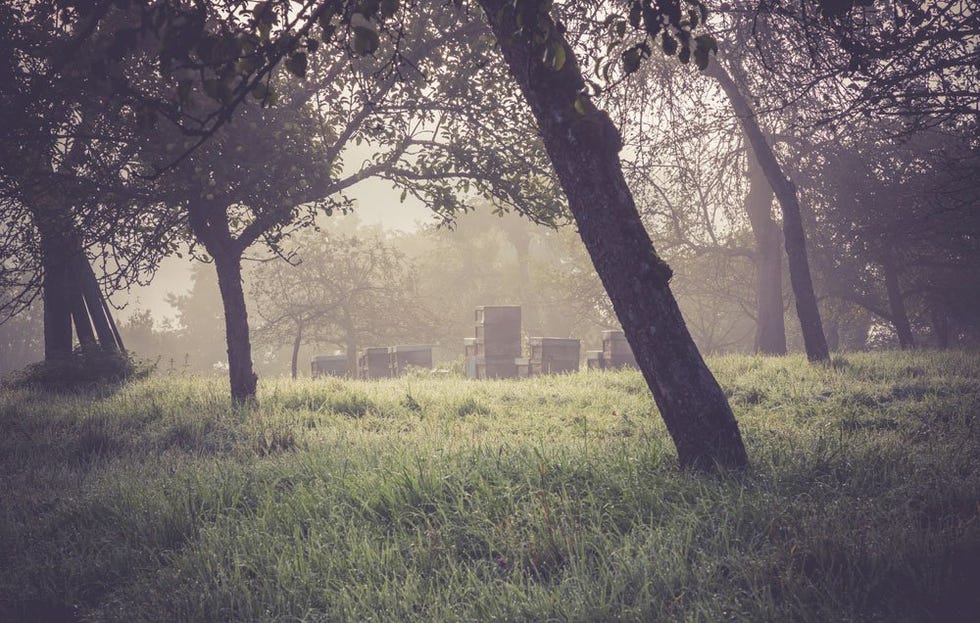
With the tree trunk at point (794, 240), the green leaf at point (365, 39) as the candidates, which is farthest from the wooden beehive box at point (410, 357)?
the green leaf at point (365, 39)

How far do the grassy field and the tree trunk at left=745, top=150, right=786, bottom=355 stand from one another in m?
13.8

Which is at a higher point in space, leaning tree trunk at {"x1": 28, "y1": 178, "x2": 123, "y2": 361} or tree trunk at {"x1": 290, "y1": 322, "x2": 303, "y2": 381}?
leaning tree trunk at {"x1": 28, "y1": 178, "x2": 123, "y2": 361}

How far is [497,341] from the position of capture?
18.3 m

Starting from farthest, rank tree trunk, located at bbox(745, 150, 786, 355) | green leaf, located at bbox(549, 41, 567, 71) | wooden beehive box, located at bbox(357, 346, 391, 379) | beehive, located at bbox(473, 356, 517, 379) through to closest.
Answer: wooden beehive box, located at bbox(357, 346, 391, 379)
tree trunk, located at bbox(745, 150, 786, 355)
beehive, located at bbox(473, 356, 517, 379)
green leaf, located at bbox(549, 41, 567, 71)

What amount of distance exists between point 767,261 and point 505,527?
61.6ft

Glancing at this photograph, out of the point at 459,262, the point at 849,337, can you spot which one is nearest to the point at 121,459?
the point at 849,337

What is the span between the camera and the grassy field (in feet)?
9.53

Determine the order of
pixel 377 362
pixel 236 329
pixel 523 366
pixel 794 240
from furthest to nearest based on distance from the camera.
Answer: pixel 377 362
pixel 523 366
pixel 794 240
pixel 236 329

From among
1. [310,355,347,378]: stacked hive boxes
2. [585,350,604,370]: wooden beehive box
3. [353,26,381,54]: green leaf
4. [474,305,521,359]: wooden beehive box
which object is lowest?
[310,355,347,378]: stacked hive boxes

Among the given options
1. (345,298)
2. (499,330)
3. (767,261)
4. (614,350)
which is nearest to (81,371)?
(499,330)

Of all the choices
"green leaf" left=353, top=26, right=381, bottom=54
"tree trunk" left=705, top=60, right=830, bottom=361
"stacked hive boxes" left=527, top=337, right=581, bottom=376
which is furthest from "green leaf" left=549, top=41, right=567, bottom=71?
"stacked hive boxes" left=527, top=337, right=581, bottom=376

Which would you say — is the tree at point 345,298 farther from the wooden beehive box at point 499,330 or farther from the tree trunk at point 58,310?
the tree trunk at point 58,310

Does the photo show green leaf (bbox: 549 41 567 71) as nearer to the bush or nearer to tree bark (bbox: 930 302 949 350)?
the bush

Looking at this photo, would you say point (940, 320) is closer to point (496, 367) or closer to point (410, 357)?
point (496, 367)
